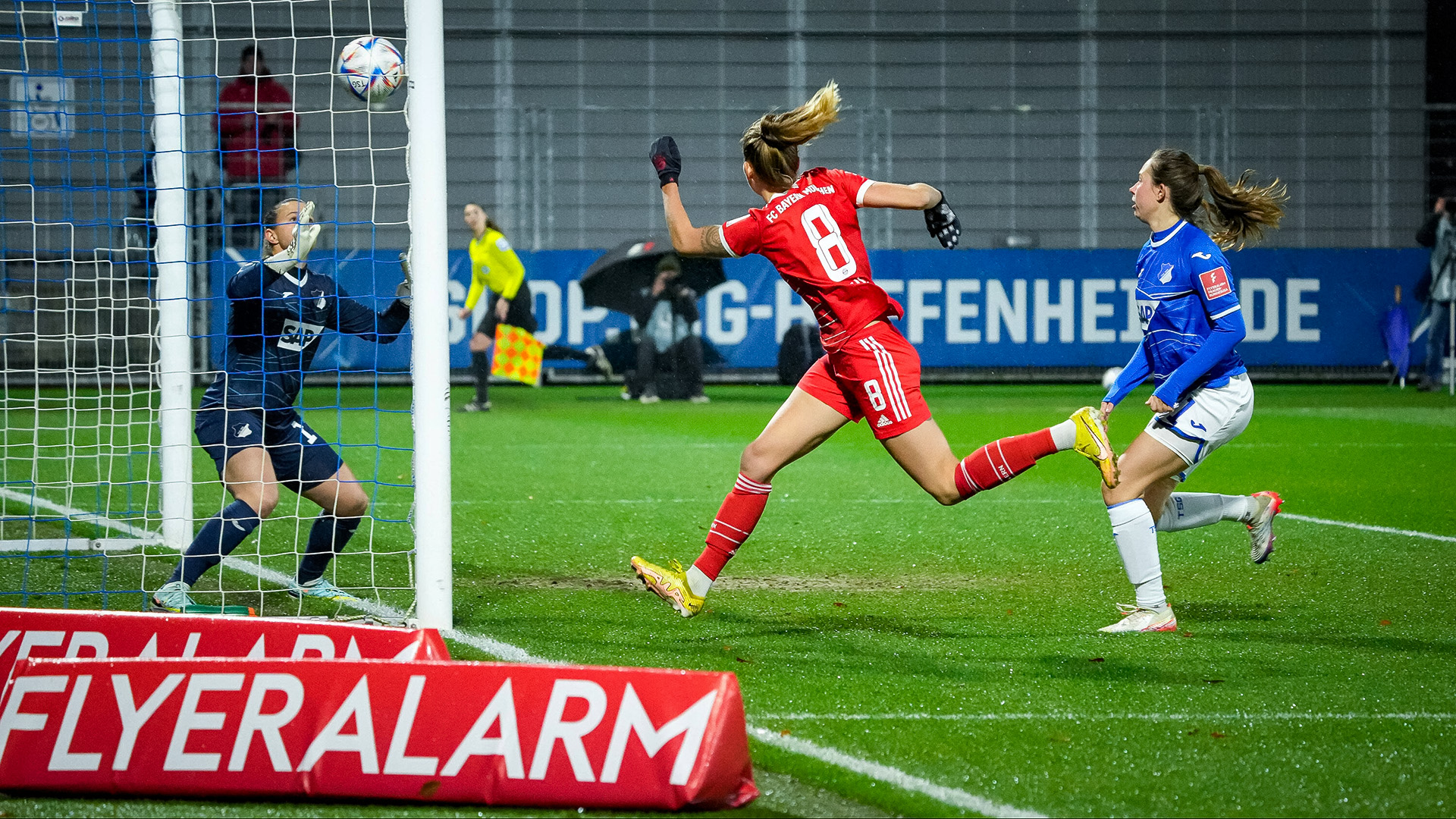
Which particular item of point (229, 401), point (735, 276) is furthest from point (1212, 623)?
point (735, 276)

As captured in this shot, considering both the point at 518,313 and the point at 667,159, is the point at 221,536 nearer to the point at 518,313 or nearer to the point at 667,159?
the point at 667,159

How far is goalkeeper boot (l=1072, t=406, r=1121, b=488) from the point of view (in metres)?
5.05

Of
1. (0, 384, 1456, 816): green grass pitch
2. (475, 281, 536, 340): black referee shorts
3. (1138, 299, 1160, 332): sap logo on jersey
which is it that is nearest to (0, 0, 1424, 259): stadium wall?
(475, 281, 536, 340): black referee shorts

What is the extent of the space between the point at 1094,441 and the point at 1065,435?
4.2 inches

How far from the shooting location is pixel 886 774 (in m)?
3.53

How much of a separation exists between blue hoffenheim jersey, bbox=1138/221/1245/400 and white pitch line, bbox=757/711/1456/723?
4.90ft

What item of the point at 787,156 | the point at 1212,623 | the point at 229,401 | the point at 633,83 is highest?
the point at 633,83

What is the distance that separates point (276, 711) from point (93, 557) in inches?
150

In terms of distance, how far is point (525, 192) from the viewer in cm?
1934

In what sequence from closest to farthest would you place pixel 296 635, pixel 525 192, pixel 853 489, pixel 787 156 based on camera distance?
1. pixel 296 635
2. pixel 787 156
3. pixel 853 489
4. pixel 525 192

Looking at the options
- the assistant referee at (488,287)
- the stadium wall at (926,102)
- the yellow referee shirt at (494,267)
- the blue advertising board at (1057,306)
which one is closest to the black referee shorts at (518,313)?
the assistant referee at (488,287)

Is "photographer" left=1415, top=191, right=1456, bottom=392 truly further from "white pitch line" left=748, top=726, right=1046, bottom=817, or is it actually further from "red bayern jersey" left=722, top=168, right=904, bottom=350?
"white pitch line" left=748, top=726, right=1046, bottom=817

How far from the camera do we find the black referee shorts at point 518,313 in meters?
16.1

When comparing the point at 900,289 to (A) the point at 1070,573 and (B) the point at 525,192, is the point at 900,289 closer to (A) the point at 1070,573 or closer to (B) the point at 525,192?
(B) the point at 525,192
